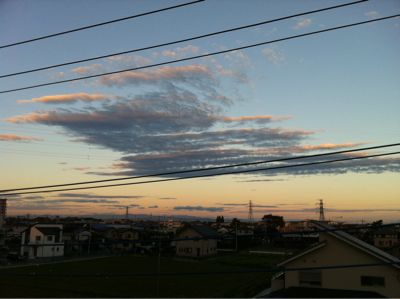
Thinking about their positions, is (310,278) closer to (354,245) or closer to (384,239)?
(354,245)

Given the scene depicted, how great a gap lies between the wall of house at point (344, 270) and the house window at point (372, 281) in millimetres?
81

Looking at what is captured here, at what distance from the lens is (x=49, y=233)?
1897 inches

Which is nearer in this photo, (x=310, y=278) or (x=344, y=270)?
(x=344, y=270)

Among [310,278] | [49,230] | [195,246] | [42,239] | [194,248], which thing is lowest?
[194,248]

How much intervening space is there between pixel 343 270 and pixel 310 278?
1.19m

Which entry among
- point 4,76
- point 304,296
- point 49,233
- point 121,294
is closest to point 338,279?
point 304,296

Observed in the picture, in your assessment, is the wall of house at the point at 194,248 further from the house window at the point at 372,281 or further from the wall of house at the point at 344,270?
the house window at the point at 372,281

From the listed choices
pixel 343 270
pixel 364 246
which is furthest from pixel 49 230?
pixel 364 246

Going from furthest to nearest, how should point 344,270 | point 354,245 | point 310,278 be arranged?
1. point 310,278
2. point 354,245
3. point 344,270

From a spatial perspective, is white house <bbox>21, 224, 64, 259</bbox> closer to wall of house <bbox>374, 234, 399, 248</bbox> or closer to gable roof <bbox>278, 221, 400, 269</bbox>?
gable roof <bbox>278, 221, 400, 269</bbox>

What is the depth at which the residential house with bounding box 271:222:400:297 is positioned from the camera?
40.5 feet

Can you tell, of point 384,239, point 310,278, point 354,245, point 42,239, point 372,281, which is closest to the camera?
point 372,281

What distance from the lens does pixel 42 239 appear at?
47.4 m

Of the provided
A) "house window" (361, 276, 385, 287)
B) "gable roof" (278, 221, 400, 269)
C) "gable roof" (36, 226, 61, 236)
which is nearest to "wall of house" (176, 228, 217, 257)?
"gable roof" (36, 226, 61, 236)
